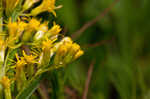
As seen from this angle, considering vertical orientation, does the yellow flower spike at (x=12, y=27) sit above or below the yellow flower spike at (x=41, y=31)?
above

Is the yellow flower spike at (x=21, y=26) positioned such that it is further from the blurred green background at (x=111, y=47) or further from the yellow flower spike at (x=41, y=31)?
the blurred green background at (x=111, y=47)

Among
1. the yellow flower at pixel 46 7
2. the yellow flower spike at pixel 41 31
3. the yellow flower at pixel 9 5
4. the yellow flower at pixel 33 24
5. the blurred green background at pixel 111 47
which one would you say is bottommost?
the blurred green background at pixel 111 47

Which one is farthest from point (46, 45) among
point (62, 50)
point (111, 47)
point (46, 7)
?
point (111, 47)

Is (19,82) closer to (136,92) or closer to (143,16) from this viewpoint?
(136,92)

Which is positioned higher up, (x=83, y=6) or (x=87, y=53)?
(x=83, y=6)

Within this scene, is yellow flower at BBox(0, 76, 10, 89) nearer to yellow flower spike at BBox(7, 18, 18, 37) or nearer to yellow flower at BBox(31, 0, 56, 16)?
yellow flower spike at BBox(7, 18, 18, 37)

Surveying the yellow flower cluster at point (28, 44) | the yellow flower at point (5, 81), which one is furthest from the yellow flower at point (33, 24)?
the yellow flower at point (5, 81)

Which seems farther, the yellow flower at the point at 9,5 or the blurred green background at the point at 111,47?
the blurred green background at the point at 111,47

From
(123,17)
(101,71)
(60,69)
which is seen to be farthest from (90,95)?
(123,17)
